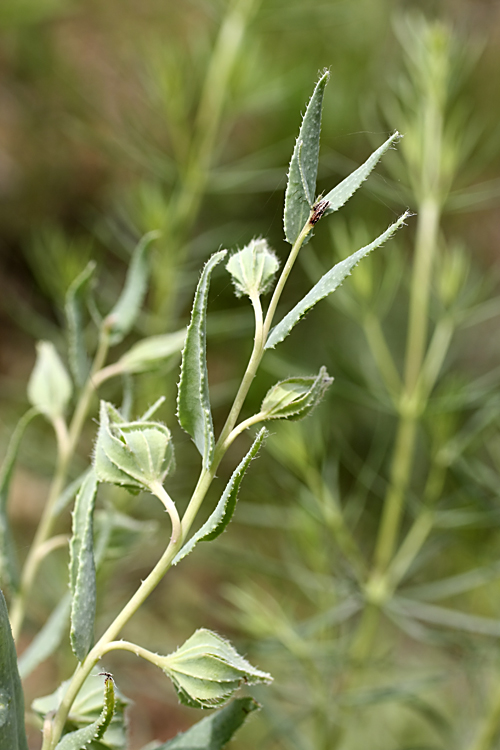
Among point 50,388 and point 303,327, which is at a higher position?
point 303,327

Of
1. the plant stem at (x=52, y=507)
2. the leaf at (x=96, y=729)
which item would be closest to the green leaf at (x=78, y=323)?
the plant stem at (x=52, y=507)

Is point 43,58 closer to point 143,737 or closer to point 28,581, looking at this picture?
point 143,737

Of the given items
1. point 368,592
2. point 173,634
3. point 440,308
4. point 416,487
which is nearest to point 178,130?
point 440,308

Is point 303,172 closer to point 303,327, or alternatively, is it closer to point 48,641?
point 48,641

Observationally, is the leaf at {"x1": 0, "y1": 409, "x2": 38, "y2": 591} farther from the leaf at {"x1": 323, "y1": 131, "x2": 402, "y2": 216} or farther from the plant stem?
the leaf at {"x1": 323, "y1": 131, "x2": 402, "y2": 216}

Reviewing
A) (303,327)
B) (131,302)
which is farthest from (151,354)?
(303,327)

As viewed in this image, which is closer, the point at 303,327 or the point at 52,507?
the point at 52,507
